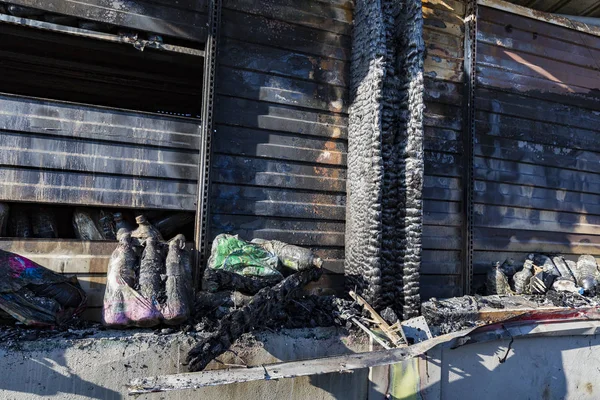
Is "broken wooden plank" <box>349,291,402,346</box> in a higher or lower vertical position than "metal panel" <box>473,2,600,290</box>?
lower

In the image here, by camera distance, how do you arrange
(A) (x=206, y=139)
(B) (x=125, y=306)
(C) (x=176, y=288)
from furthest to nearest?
(A) (x=206, y=139)
(C) (x=176, y=288)
(B) (x=125, y=306)

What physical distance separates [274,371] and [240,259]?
3.55 ft

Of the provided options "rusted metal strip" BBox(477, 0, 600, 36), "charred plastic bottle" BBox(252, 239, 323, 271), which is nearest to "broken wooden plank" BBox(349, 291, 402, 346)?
"charred plastic bottle" BBox(252, 239, 323, 271)

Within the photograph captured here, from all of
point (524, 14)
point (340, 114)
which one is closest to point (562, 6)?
point (524, 14)

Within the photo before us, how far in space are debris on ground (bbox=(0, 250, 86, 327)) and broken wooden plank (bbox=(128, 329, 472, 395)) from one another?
108cm

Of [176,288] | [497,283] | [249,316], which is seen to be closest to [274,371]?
[249,316]

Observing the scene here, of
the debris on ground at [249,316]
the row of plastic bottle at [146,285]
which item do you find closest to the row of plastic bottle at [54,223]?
the row of plastic bottle at [146,285]

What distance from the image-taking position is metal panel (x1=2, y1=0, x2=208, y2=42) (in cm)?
361

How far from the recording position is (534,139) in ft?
18.1

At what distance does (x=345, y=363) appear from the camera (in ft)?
9.84

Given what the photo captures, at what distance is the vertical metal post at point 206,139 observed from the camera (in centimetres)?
387

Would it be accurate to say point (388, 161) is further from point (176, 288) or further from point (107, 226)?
point (107, 226)

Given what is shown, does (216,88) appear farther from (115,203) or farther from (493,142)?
(493,142)

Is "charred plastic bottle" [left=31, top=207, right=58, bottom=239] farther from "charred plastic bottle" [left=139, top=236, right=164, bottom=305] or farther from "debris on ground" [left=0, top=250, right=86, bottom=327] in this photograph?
"charred plastic bottle" [left=139, top=236, right=164, bottom=305]
